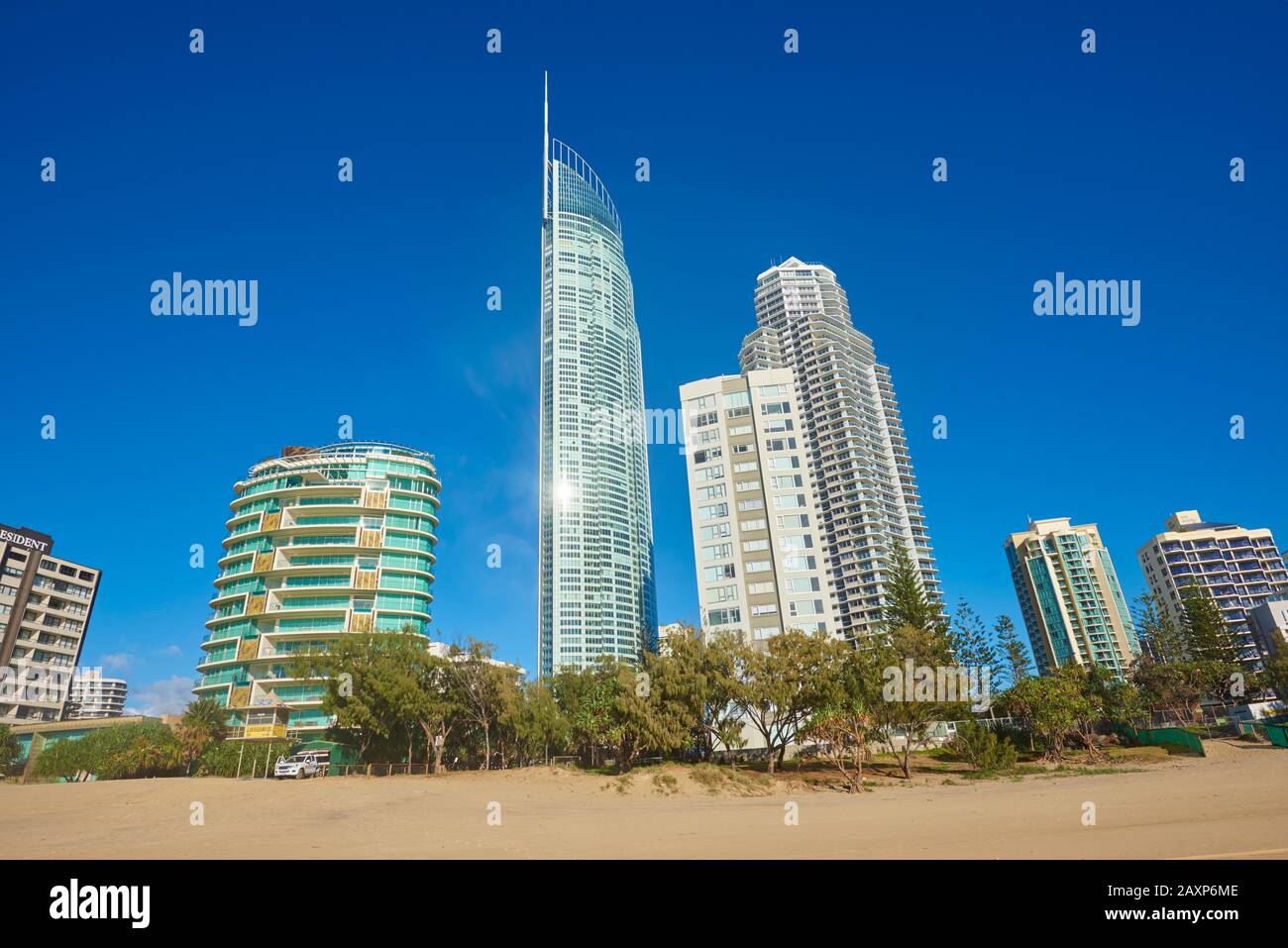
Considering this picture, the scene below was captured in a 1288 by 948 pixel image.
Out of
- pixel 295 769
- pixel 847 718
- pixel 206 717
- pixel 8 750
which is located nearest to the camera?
pixel 847 718

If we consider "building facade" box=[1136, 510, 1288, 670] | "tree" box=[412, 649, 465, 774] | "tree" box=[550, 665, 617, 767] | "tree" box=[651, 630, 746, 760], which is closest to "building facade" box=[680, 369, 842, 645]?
"tree" box=[550, 665, 617, 767]

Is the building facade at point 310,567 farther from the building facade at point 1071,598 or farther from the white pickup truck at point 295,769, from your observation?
the building facade at point 1071,598

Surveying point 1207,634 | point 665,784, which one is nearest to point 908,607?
point 1207,634

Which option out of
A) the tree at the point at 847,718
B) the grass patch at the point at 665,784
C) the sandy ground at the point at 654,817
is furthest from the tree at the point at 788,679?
the grass patch at the point at 665,784

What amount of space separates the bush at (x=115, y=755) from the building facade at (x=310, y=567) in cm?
1349

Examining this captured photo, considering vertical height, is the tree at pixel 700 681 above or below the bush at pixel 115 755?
above

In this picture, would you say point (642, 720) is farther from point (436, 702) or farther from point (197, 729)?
point (197, 729)

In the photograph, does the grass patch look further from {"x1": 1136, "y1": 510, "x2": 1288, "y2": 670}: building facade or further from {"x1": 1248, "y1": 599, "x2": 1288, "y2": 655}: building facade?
{"x1": 1136, "y1": 510, "x2": 1288, "y2": 670}: building facade

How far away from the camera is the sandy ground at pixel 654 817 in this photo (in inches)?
611

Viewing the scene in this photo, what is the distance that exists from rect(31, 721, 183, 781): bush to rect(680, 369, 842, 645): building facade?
1997 inches

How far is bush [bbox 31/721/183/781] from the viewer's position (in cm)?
4906

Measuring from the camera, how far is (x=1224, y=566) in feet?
477

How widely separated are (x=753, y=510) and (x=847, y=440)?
62.8 metres
